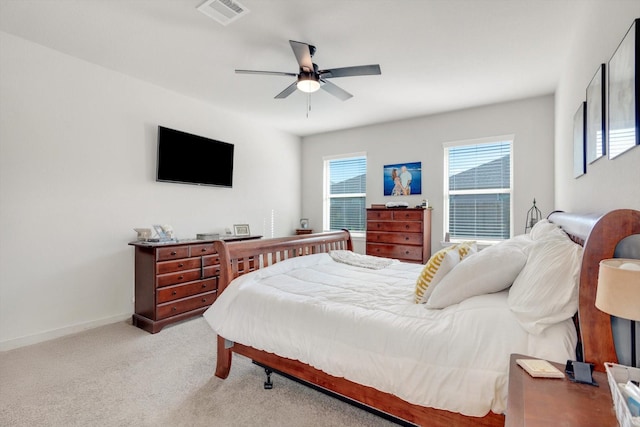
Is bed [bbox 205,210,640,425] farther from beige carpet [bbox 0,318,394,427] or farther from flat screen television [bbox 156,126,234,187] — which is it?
flat screen television [bbox 156,126,234,187]

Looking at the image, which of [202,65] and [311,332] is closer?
[311,332]

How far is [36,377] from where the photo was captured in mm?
2268

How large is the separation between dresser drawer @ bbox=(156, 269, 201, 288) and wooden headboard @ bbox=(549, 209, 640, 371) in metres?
3.43

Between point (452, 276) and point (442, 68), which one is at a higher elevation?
point (442, 68)

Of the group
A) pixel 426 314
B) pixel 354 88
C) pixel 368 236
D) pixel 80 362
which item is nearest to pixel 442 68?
pixel 354 88

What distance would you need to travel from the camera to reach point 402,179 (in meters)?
5.12

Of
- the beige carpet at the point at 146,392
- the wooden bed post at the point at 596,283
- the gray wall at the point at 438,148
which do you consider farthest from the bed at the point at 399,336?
the gray wall at the point at 438,148

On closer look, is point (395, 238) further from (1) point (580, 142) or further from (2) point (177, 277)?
(2) point (177, 277)

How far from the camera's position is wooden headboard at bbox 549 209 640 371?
3.07 ft

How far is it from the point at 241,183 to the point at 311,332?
3720 millimetres

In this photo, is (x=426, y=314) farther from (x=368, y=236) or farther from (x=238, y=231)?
(x=238, y=231)

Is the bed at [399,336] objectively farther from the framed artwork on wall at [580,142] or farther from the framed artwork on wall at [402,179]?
the framed artwork on wall at [402,179]

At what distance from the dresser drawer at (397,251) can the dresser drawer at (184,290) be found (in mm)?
2364

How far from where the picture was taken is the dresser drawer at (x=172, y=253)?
10.6 feet
